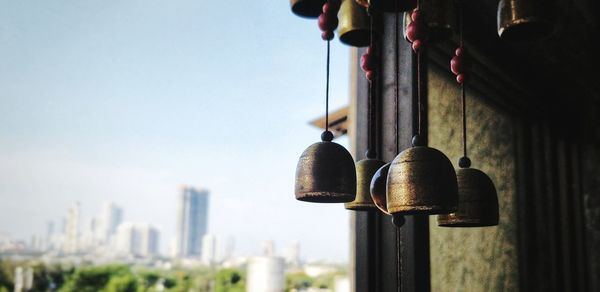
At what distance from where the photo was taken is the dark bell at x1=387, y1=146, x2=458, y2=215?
30.2 inches

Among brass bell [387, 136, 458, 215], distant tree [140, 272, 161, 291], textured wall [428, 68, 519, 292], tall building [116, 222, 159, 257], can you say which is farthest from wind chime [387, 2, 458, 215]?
tall building [116, 222, 159, 257]

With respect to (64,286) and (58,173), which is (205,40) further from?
(64,286)

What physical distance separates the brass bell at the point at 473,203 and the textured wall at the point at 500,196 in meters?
0.71

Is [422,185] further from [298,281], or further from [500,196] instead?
[298,281]

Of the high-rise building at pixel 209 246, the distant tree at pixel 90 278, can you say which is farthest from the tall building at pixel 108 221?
the distant tree at pixel 90 278

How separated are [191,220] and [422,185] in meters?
36.5

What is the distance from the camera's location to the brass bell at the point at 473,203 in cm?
101

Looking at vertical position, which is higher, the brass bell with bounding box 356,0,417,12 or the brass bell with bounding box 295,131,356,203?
the brass bell with bounding box 356,0,417,12

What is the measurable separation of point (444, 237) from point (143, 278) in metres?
15.4

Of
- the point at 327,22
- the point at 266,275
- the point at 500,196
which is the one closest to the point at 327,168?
the point at 327,22

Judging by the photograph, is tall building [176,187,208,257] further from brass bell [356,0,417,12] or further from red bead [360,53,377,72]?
brass bell [356,0,417,12]

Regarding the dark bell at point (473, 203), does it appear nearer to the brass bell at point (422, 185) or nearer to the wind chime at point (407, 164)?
the wind chime at point (407, 164)

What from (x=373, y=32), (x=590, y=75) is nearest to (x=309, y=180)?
(x=373, y=32)

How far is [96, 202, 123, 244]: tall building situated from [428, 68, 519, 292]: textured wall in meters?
36.4
